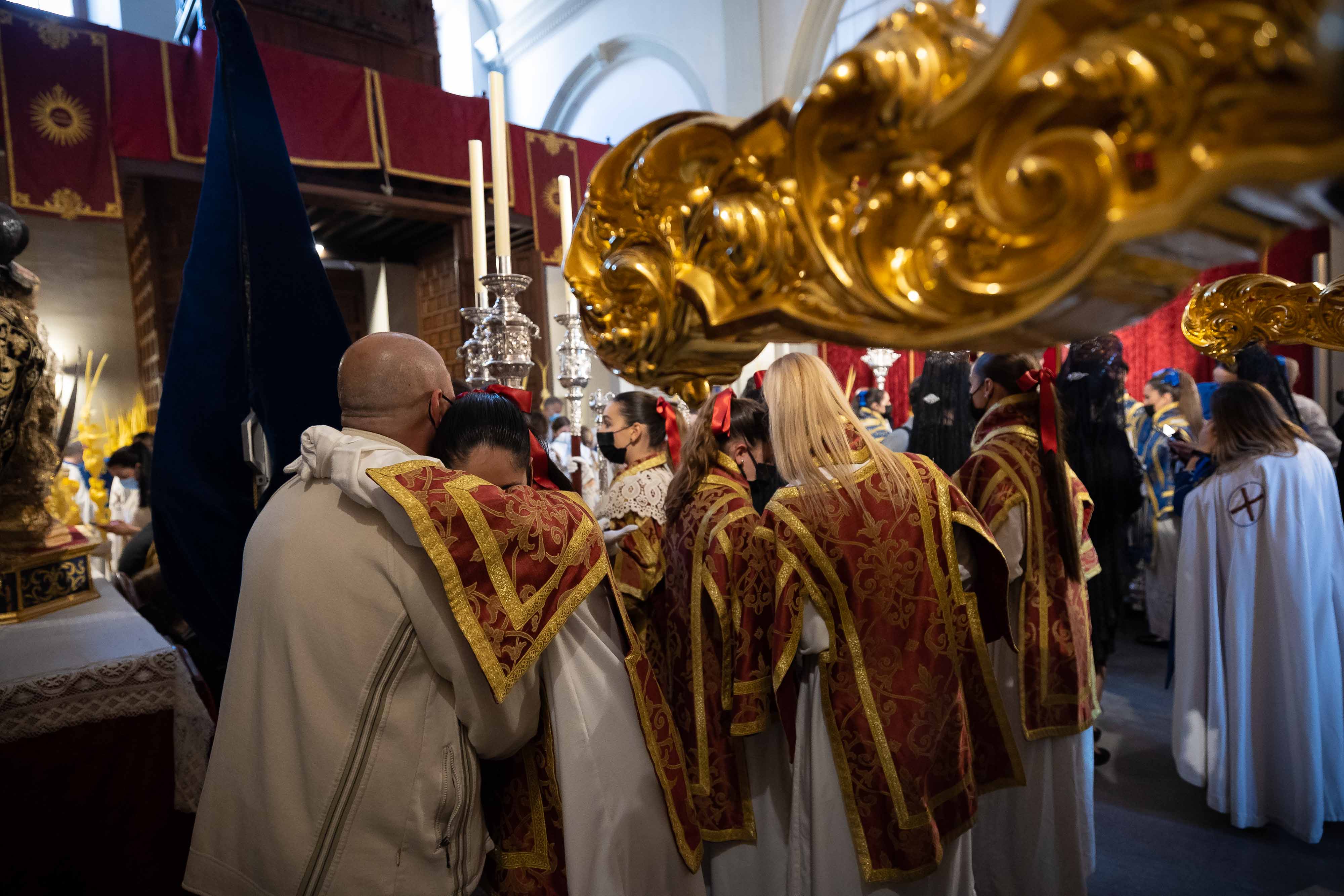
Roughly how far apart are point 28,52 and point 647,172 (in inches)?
223

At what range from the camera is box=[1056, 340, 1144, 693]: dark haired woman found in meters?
3.28

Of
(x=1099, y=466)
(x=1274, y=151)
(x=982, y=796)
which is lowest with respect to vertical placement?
(x=982, y=796)

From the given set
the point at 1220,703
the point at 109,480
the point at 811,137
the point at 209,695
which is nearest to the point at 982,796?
the point at 1220,703

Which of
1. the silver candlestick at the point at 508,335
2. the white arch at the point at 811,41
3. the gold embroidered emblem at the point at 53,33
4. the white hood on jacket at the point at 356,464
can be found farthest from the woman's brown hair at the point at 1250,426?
the gold embroidered emblem at the point at 53,33

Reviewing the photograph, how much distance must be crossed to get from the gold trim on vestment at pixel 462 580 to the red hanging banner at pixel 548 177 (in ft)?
17.5

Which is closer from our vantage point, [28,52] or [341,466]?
[341,466]

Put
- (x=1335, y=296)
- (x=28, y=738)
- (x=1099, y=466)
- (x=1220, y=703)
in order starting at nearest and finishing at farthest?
(x=1335, y=296) → (x=28, y=738) → (x=1220, y=703) → (x=1099, y=466)

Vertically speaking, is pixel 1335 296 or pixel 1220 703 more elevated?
pixel 1335 296

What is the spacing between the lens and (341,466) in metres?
1.17

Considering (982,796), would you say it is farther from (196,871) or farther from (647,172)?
(647,172)

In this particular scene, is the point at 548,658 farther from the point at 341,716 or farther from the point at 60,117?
the point at 60,117

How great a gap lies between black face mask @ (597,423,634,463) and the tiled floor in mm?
1974

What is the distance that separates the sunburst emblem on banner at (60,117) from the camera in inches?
172

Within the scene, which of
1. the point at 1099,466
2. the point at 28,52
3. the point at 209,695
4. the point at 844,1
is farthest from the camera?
the point at 844,1
